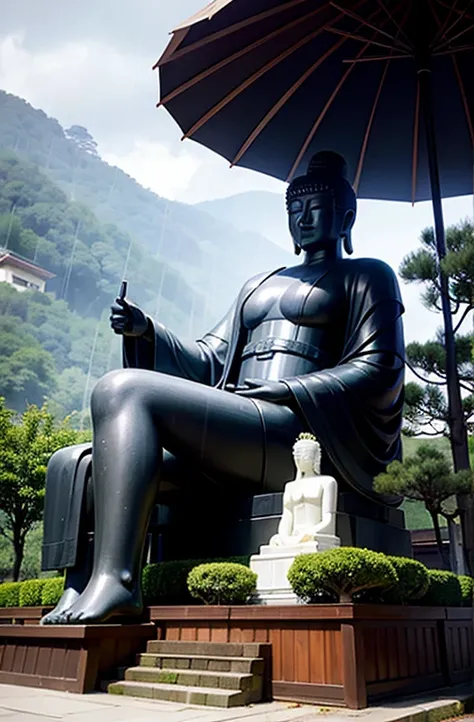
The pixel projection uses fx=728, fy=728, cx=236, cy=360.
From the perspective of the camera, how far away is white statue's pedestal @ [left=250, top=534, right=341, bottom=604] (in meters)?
4.77

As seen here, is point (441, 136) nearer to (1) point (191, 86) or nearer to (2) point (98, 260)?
(1) point (191, 86)

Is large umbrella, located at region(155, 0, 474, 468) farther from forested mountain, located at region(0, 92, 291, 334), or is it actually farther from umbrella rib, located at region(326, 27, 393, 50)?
forested mountain, located at region(0, 92, 291, 334)

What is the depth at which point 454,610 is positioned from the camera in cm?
505

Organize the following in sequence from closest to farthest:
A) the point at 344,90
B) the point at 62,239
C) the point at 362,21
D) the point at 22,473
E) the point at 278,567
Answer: the point at 278,567
the point at 362,21
the point at 344,90
the point at 22,473
the point at 62,239

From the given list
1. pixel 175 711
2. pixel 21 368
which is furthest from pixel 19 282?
pixel 175 711


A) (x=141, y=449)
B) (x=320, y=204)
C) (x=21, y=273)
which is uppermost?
(x=21, y=273)

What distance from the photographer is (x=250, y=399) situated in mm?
5805

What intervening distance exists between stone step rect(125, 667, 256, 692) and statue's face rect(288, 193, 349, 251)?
434cm

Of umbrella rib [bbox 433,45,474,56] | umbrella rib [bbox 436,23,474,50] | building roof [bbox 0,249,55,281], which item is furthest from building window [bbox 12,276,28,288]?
umbrella rib [bbox 436,23,474,50]

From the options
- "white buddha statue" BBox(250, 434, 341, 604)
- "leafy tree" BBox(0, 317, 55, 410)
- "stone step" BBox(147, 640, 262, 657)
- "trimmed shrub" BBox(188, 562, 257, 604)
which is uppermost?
"leafy tree" BBox(0, 317, 55, 410)

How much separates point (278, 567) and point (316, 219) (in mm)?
3610

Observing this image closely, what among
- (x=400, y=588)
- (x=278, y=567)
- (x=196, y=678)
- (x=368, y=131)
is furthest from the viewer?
(x=368, y=131)

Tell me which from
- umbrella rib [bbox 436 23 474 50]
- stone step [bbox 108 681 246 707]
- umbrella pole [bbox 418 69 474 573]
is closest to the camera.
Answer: stone step [bbox 108 681 246 707]

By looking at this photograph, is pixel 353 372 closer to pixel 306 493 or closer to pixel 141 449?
pixel 306 493
